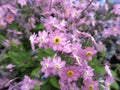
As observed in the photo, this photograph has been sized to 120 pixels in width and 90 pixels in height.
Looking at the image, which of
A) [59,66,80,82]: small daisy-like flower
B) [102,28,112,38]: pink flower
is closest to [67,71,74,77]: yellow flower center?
[59,66,80,82]: small daisy-like flower

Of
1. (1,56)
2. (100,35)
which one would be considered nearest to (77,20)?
(100,35)

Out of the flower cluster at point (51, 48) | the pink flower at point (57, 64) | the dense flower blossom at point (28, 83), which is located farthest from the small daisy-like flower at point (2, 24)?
the pink flower at point (57, 64)

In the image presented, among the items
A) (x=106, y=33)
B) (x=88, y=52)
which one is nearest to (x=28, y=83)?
(x=88, y=52)

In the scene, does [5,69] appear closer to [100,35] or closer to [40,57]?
[40,57]

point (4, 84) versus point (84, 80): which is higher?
point (4, 84)

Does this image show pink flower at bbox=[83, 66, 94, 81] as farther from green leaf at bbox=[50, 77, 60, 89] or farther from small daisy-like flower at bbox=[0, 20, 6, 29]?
small daisy-like flower at bbox=[0, 20, 6, 29]

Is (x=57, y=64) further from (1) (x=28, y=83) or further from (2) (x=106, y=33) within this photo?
(2) (x=106, y=33)

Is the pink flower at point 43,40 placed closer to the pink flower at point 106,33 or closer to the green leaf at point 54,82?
the green leaf at point 54,82
